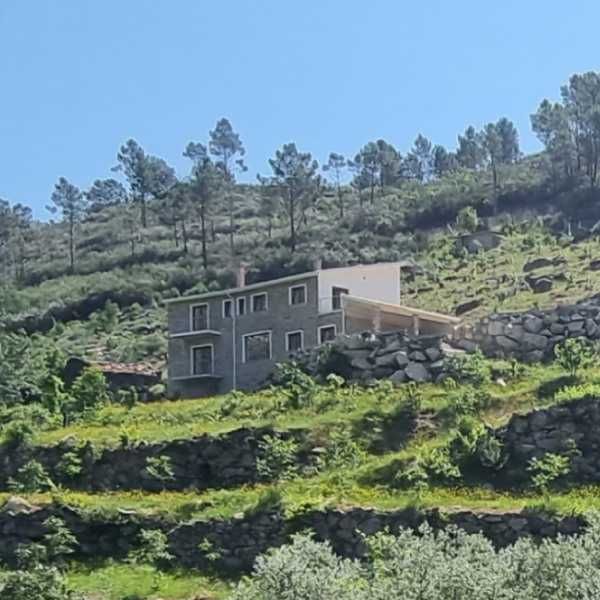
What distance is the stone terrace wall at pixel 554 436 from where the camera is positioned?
35438 mm

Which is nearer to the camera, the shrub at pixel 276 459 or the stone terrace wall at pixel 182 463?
the shrub at pixel 276 459

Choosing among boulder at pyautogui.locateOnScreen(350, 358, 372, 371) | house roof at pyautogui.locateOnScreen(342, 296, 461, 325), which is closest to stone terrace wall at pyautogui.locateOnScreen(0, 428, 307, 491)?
boulder at pyautogui.locateOnScreen(350, 358, 372, 371)

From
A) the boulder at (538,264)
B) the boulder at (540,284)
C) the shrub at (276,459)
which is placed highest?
the boulder at (538,264)

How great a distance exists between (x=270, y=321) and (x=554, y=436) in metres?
21.0

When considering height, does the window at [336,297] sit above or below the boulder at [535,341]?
above

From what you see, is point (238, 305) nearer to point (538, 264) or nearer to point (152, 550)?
point (538, 264)

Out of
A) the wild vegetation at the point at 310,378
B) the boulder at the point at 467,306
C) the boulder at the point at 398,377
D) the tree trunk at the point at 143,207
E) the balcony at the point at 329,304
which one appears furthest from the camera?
the tree trunk at the point at 143,207

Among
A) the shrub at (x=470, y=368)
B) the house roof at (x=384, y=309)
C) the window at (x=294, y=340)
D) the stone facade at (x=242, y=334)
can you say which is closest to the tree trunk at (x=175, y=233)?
the stone facade at (x=242, y=334)

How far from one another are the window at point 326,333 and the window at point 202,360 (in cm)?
534

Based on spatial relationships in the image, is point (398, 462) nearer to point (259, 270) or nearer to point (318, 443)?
point (318, 443)

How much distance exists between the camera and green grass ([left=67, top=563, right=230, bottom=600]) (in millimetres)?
31406

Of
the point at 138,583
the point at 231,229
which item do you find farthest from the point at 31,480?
the point at 231,229

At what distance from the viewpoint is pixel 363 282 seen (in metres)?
57.1

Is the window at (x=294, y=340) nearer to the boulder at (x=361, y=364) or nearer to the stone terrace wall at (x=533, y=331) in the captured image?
the boulder at (x=361, y=364)
